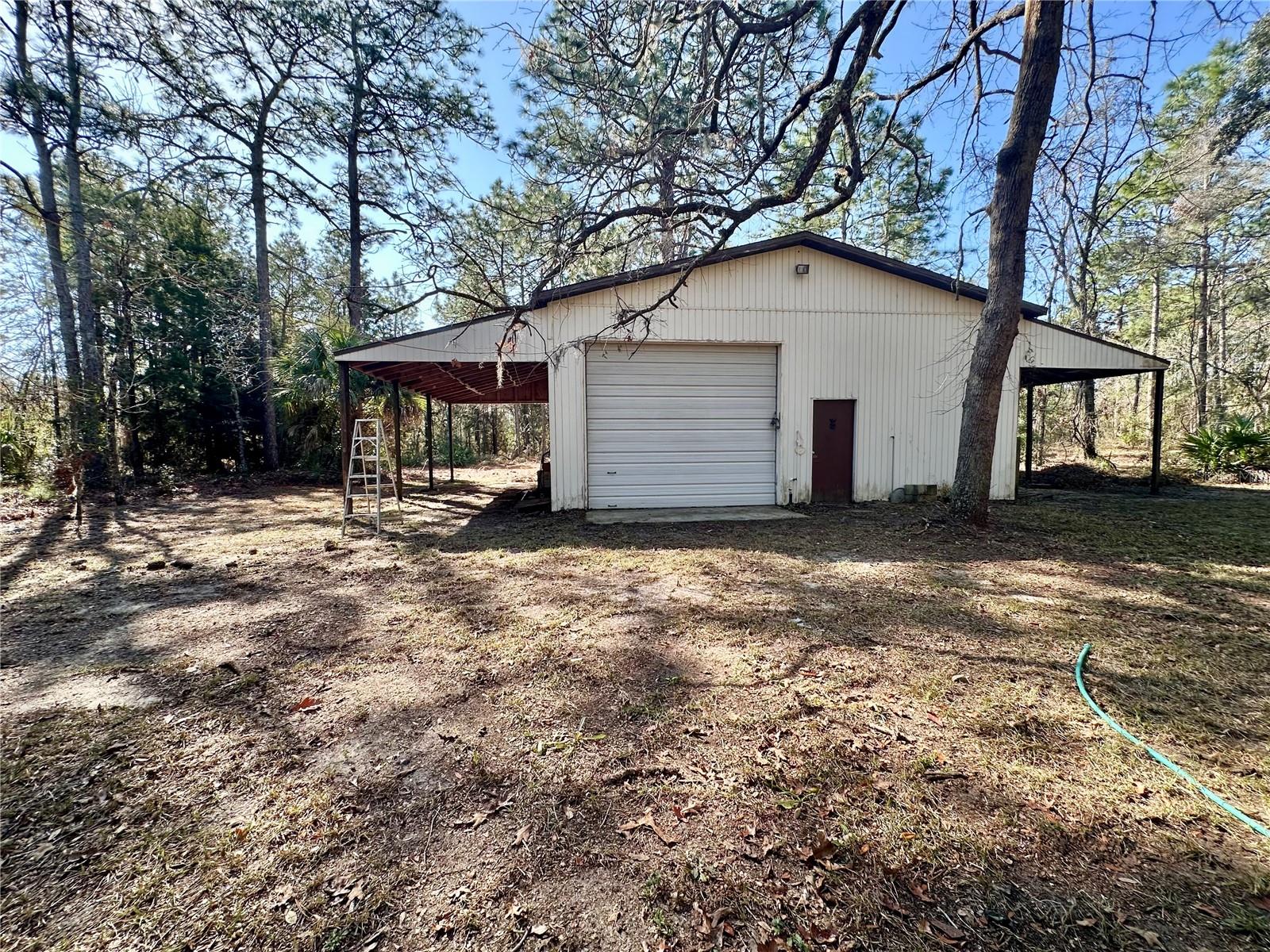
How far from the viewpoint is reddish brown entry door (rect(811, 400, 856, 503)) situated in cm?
923

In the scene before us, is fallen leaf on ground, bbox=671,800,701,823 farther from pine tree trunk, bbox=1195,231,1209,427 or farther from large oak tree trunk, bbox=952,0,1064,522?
pine tree trunk, bbox=1195,231,1209,427

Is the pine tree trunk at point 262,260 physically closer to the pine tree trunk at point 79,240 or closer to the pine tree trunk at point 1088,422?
the pine tree trunk at point 79,240

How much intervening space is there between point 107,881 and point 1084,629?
533cm

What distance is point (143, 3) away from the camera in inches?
439

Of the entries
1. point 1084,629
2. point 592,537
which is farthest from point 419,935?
point 592,537

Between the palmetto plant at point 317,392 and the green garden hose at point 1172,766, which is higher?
the palmetto plant at point 317,392

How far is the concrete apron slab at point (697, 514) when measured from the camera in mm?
8000

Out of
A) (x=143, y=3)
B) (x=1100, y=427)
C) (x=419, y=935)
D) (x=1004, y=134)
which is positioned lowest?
(x=419, y=935)

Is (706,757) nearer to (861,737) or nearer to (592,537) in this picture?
(861,737)

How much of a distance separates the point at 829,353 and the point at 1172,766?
779cm

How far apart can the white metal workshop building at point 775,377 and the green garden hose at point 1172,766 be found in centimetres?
635

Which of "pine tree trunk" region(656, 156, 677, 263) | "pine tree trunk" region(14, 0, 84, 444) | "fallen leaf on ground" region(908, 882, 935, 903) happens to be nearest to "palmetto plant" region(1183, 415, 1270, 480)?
"pine tree trunk" region(656, 156, 677, 263)

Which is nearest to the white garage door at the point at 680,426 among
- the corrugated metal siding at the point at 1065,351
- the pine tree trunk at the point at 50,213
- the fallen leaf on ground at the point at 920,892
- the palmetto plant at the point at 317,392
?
the corrugated metal siding at the point at 1065,351

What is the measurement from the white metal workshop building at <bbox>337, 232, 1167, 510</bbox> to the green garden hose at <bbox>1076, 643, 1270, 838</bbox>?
635cm
